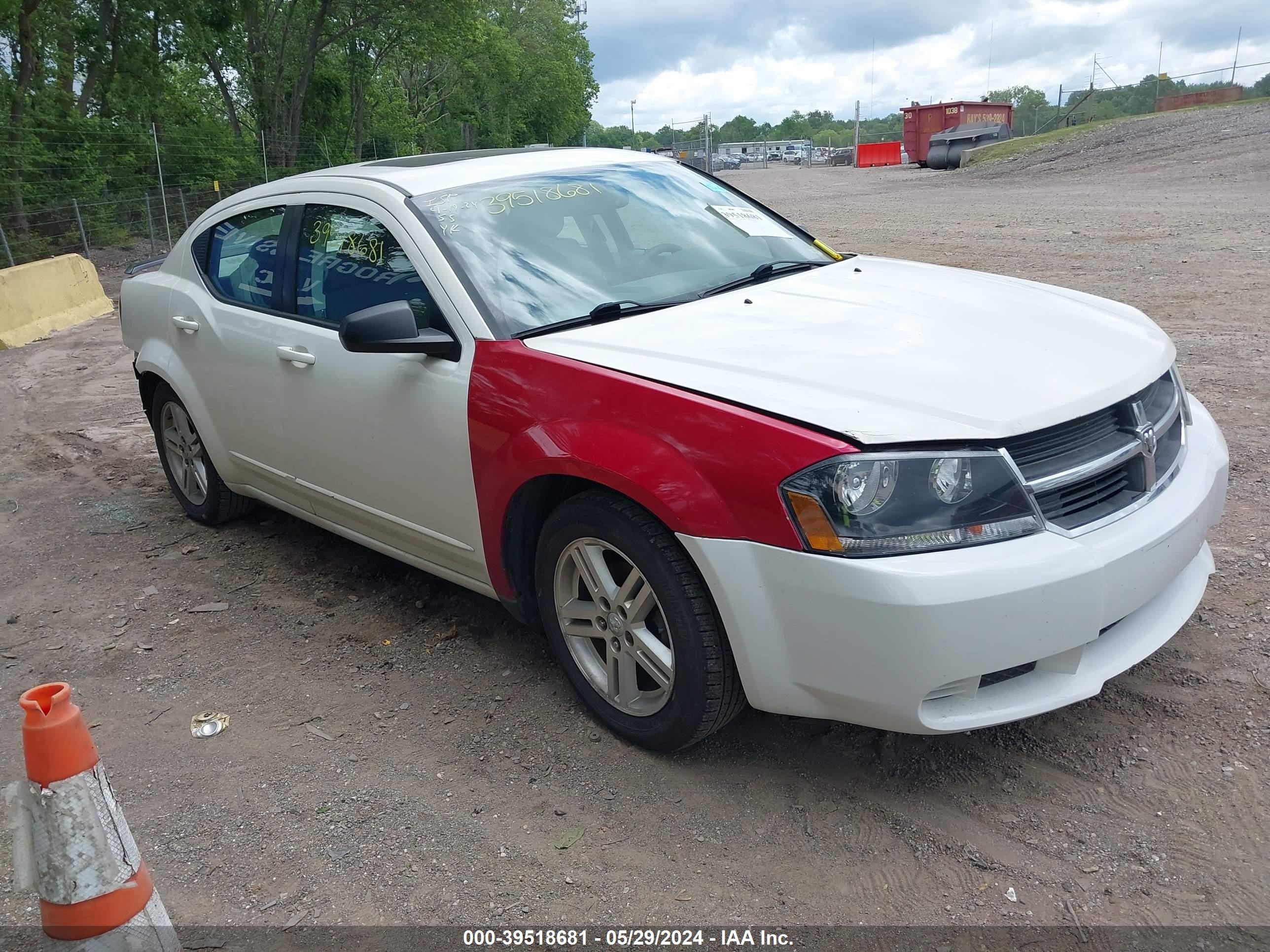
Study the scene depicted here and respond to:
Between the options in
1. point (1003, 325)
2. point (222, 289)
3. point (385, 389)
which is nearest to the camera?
point (1003, 325)

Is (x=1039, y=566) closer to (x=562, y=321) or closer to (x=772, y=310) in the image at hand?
(x=772, y=310)

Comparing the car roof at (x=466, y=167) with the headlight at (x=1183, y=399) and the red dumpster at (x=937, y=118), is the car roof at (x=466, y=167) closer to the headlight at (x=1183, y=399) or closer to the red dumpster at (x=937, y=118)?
the headlight at (x=1183, y=399)

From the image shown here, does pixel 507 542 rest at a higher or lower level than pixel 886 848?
higher

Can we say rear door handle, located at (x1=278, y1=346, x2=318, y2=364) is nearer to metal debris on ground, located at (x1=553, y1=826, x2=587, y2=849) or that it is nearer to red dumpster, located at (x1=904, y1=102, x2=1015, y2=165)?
metal debris on ground, located at (x1=553, y1=826, x2=587, y2=849)

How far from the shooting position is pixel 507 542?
3.47m

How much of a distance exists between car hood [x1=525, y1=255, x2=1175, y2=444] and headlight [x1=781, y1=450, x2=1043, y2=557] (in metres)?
0.07

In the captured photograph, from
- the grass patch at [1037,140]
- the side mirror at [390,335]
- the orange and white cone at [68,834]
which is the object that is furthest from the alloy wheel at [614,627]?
the grass patch at [1037,140]

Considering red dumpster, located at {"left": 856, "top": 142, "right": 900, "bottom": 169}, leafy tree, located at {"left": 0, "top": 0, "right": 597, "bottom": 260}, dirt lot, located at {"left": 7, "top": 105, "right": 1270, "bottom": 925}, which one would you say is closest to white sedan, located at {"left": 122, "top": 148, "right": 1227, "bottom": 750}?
dirt lot, located at {"left": 7, "top": 105, "right": 1270, "bottom": 925}

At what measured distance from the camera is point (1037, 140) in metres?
36.7

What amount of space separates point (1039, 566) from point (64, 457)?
6.74 m

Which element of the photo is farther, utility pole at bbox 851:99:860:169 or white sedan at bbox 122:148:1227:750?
utility pole at bbox 851:99:860:169

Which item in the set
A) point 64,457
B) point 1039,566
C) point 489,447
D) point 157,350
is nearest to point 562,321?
point 489,447

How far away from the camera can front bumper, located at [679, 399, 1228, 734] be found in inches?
98.8

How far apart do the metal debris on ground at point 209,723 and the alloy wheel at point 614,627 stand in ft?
4.20
